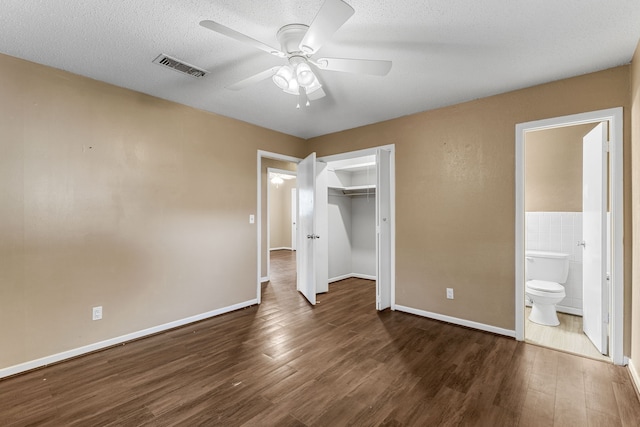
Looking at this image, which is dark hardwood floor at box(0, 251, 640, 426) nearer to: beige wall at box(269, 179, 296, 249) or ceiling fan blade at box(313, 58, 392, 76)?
ceiling fan blade at box(313, 58, 392, 76)

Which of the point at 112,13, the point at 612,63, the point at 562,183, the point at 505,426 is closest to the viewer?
the point at 505,426

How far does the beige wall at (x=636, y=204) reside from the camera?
85.6 inches

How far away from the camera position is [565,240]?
377 centimetres

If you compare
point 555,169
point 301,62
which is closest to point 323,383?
point 301,62

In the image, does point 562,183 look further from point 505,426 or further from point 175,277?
point 175,277

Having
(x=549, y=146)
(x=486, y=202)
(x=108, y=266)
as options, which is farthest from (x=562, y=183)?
(x=108, y=266)

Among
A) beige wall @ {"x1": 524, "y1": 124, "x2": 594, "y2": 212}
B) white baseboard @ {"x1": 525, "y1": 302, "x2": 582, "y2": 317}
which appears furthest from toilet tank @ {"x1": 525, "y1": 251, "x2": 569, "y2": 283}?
beige wall @ {"x1": 524, "y1": 124, "x2": 594, "y2": 212}

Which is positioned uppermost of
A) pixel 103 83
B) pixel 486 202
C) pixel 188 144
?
pixel 103 83

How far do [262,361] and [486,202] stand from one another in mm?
2817

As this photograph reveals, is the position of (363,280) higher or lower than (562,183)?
lower

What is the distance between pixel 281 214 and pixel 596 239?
8.46 metres

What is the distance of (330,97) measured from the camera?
10.2 feet

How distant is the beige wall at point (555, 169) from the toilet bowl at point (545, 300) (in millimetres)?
1119

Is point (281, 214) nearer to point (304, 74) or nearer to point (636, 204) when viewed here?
point (304, 74)
